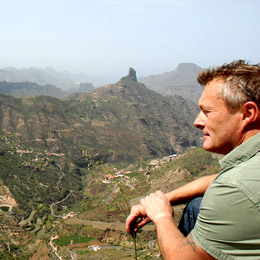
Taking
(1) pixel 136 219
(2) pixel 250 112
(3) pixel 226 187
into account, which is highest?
(2) pixel 250 112

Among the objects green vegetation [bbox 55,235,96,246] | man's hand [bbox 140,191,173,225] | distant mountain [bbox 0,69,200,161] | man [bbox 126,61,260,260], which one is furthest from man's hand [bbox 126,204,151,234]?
distant mountain [bbox 0,69,200,161]

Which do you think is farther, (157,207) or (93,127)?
(93,127)

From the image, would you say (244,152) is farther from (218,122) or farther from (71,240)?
(71,240)

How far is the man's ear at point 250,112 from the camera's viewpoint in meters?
2.64

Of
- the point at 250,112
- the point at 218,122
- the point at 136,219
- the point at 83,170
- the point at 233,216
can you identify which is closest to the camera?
the point at 233,216

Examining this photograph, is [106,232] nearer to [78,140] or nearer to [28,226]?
[28,226]

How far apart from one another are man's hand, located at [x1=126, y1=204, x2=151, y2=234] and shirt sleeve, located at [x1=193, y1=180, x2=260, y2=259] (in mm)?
1314

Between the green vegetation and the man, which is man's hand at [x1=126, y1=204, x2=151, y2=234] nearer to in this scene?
the man

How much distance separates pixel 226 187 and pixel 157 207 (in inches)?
43.6

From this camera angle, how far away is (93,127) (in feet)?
493

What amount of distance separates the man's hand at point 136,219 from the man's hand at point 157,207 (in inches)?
9.7

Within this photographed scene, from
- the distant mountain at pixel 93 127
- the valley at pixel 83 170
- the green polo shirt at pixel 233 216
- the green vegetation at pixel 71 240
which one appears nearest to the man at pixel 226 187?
the green polo shirt at pixel 233 216

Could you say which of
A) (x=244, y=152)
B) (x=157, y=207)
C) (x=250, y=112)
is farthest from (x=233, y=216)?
(x=157, y=207)

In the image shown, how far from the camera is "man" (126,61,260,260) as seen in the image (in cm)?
212
